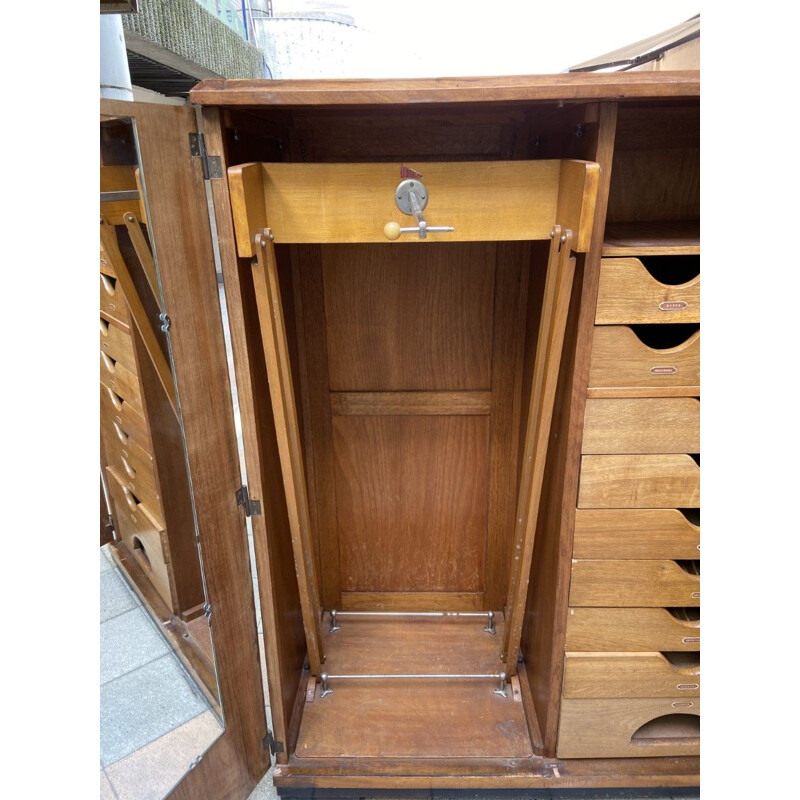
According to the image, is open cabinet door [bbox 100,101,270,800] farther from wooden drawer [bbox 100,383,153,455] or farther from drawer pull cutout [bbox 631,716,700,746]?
drawer pull cutout [bbox 631,716,700,746]

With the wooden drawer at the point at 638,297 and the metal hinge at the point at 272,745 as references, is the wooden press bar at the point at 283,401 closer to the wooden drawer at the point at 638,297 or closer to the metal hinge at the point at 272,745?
the metal hinge at the point at 272,745

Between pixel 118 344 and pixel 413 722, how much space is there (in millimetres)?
1254

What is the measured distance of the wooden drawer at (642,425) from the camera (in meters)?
1.17

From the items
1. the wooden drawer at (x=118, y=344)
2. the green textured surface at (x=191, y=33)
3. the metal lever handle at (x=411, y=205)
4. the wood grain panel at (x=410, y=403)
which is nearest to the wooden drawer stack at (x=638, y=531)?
the metal lever handle at (x=411, y=205)

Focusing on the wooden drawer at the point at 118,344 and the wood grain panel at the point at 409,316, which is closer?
the wooden drawer at the point at 118,344

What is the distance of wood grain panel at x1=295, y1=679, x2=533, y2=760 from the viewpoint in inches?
59.2

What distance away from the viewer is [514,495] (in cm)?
178

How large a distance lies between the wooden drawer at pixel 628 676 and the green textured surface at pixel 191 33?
5.81 ft

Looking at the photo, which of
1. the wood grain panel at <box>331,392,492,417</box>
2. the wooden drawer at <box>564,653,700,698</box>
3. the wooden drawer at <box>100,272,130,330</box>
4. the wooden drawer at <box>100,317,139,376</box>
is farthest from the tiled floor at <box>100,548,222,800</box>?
the wooden drawer at <box>564,653,700,698</box>

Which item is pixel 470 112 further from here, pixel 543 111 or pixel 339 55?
pixel 339 55

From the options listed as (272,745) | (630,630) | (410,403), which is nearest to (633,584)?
(630,630)

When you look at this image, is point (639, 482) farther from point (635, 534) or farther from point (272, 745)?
point (272, 745)

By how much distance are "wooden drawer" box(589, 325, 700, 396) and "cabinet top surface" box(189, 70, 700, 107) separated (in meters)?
0.41

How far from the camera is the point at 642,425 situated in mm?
1183
